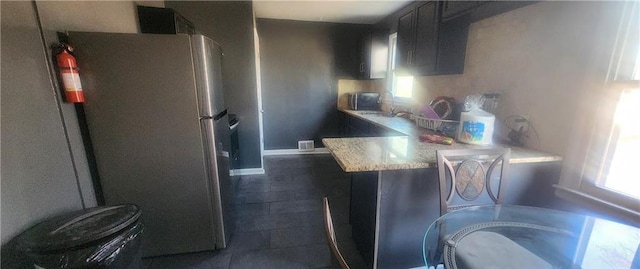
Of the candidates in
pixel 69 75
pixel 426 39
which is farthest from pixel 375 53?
pixel 69 75

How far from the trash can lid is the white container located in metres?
2.08

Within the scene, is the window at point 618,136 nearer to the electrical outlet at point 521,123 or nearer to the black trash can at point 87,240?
the electrical outlet at point 521,123

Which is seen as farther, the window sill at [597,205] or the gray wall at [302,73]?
the gray wall at [302,73]

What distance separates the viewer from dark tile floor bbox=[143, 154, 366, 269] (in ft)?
5.57

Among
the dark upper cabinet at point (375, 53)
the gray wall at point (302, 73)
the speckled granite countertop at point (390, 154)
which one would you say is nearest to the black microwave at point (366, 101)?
the dark upper cabinet at point (375, 53)

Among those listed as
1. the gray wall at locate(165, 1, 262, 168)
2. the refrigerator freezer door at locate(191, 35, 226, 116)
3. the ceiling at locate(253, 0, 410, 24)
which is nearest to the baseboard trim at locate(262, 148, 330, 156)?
the gray wall at locate(165, 1, 262, 168)

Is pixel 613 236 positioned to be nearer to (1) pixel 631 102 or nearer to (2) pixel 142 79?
(1) pixel 631 102

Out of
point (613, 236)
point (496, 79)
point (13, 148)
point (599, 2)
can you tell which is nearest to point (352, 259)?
A: point (613, 236)

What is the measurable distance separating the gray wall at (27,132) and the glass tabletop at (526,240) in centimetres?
185

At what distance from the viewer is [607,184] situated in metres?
1.21

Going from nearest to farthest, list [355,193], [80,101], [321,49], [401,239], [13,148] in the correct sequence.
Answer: [13,148] → [80,101] → [401,239] → [355,193] → [321,49]

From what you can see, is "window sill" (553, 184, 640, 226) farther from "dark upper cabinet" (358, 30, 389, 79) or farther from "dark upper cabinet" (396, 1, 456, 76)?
"dark upper cabinet" (358, 30, 389, 79)

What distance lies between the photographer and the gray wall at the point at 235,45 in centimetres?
277

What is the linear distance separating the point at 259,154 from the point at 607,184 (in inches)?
126
